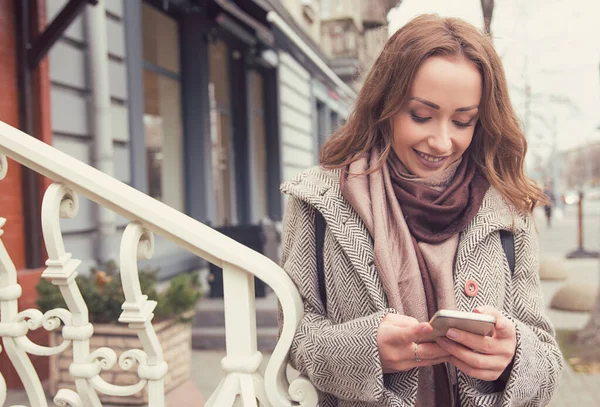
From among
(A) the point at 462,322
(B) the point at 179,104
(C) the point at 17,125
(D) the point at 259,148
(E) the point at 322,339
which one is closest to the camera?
(A) the point at 462,322

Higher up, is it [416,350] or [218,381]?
[416,350]

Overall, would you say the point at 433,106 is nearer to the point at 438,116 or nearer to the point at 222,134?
the point at 438,116


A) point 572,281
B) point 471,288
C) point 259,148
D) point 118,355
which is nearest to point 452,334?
point 471,288

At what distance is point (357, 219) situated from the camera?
135 cm

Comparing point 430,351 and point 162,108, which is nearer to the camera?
point 430,351

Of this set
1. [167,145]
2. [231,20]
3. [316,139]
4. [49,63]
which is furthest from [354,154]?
[316,139]

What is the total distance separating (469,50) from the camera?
52.6 inches

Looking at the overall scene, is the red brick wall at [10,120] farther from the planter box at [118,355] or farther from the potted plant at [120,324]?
the planter box at [118,355]

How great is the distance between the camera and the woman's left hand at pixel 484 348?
1.13 m

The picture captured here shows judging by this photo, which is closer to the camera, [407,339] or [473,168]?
[407,339]

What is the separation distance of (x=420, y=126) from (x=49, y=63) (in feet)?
11.3

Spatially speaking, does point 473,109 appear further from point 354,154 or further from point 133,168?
point 133,168

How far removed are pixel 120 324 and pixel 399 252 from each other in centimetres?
229

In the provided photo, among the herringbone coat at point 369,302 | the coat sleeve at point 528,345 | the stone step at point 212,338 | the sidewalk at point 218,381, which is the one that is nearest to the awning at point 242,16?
the stone step at point 212,338
